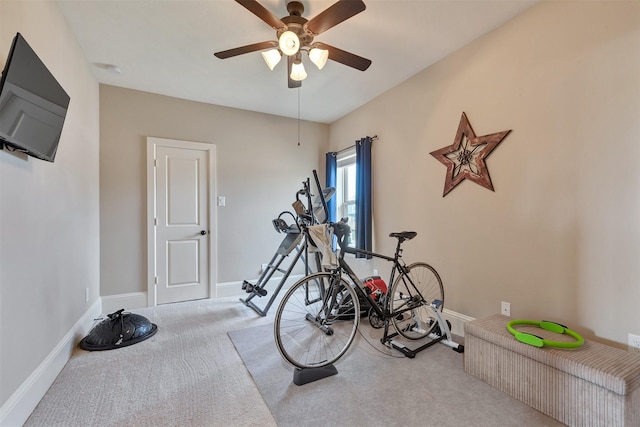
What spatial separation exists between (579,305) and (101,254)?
463cm

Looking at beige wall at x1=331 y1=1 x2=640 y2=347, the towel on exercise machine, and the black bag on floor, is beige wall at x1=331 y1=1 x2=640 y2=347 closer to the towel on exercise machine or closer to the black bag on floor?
the towel on exercise machine

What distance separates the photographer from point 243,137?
418 cm

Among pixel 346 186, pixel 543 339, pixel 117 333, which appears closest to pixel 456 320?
pixel 543 339

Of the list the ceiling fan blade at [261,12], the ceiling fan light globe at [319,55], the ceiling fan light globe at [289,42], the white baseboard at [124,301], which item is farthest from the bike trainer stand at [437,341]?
the white baseboard at [124,301]

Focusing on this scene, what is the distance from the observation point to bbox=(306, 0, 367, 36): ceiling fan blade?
5.31ft

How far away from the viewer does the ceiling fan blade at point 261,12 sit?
5.49 feet

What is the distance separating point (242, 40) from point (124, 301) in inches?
129

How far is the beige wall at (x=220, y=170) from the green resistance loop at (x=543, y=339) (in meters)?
3.22

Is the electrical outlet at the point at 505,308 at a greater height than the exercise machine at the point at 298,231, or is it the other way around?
the exercise machine at the point at 298,231

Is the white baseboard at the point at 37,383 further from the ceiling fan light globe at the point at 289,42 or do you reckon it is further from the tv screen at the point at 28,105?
the ceiling fan light globe at the point at 289,42

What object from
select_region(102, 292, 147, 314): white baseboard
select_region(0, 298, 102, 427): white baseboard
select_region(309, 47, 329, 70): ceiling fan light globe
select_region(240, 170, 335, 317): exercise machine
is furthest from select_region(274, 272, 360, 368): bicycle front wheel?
select_region(102, 292, 147, 314): white baseboard

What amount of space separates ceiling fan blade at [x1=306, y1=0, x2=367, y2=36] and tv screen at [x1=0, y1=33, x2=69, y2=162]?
5.17ft

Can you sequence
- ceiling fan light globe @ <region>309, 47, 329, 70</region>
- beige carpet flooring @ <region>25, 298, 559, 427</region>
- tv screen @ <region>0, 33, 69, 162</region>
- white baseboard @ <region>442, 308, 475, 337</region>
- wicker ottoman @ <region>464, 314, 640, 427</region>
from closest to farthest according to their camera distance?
1. tv screen @ <region>0, 33, 69, 162</region>
2. wicker ottoman @ <region>464, 314, 640, 427</region>
3. beige carpet flooring @ <region>25, 298, 559, 427</region>
4. ceiling fan light globe @ <region>309, 47, 329, 70</region>
5. white baseboard @ <region>442, 308, 475, 337</region>

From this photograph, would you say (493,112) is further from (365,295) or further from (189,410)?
(189,410)
